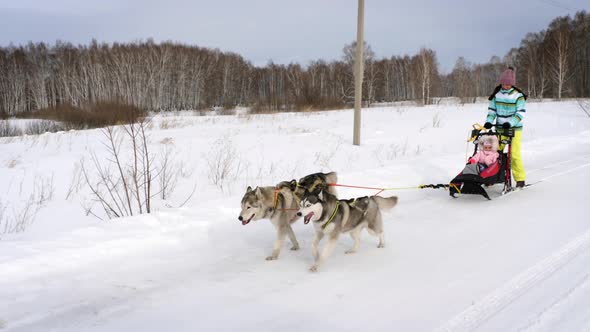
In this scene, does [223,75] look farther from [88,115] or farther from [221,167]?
[221,167]

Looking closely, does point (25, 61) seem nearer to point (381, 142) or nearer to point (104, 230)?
point (381, 142)

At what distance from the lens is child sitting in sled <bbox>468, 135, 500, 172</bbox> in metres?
6.72

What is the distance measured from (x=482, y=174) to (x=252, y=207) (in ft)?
14.0

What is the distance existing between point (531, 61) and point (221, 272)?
55.2m

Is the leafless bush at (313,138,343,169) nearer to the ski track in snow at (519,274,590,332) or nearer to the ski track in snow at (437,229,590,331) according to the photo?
the ski track in snow at (437,229,590,331)

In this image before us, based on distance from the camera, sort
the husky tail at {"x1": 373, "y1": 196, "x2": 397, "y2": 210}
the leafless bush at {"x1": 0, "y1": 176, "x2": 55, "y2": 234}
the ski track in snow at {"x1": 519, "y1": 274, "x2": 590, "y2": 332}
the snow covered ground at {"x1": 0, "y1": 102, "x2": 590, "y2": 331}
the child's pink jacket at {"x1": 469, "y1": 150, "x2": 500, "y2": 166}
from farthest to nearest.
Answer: the child's pink jacket at {"x1": 469, "y1": 150, "x2": 500, "y2": 166} < the leafless bush at {"x1": 0, "y1": 176, "x2": 55, "y2": 234} < the husky tail at {"x1": 373, "y1": 196, "x2": 397, "y2": 210} < the snow covered ground at {"x1": 0, "y1": 102, "x2": 590, "y2": 331} < the ski track in snow at {"x1": 519, "y1": 274, "x2": 590, "y2": 332}

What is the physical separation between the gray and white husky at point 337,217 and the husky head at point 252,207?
0.69m

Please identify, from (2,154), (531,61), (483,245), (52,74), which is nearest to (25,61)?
(52,74)

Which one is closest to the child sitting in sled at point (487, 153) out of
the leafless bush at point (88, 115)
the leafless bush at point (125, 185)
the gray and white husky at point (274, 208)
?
the gray and white husky at point (274, 208)

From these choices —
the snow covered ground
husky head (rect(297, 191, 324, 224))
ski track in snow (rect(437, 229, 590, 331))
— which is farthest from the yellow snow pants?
husky head (rect(297, 191, 324, 224))

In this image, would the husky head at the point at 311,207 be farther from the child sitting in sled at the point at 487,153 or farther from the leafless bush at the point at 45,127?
the leafless bush at the point at 45,127

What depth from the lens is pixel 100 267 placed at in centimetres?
425

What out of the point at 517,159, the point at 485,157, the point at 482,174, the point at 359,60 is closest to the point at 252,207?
the point at 482,174

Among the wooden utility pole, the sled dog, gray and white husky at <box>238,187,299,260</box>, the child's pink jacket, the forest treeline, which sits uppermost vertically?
the forest treeline
